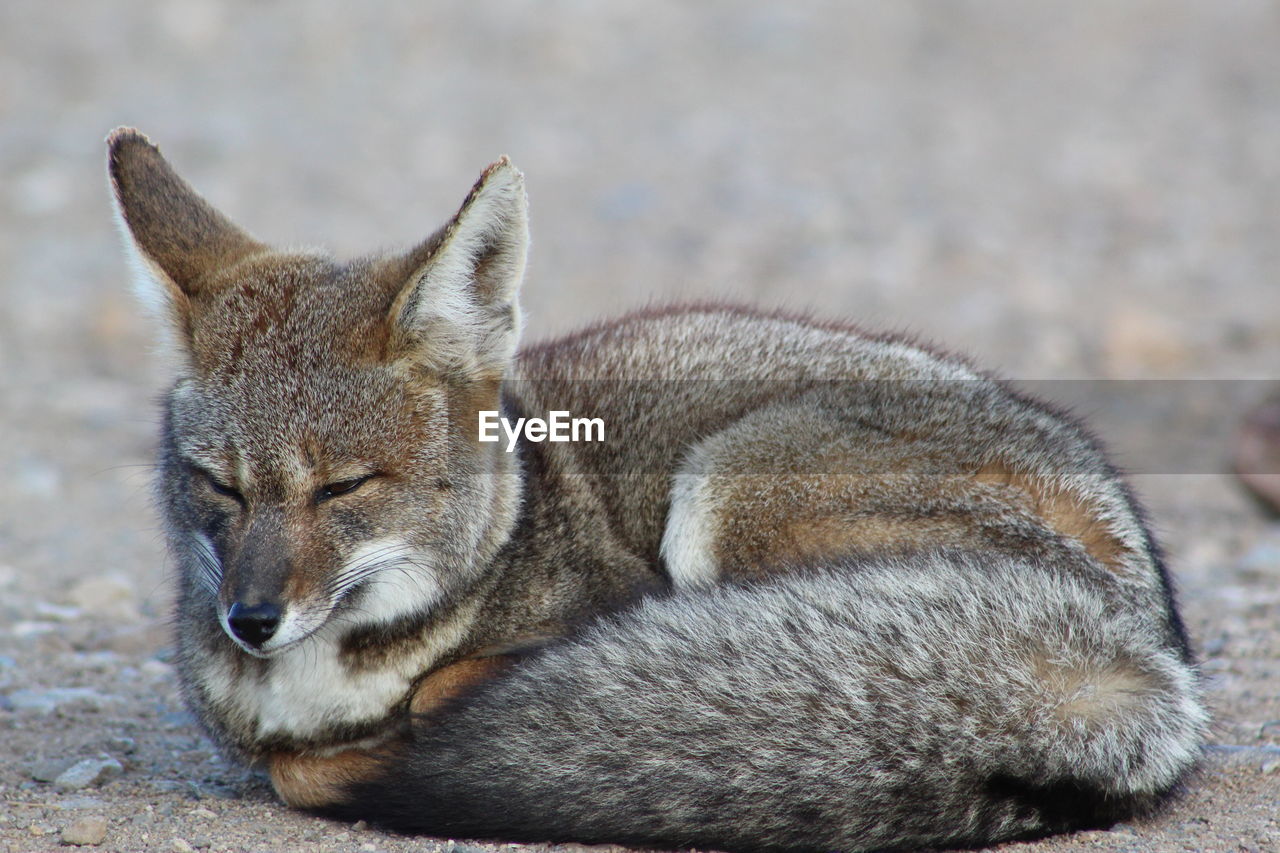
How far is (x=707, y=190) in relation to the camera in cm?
1264

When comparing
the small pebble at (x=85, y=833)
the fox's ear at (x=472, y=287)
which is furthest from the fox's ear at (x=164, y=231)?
the small pebble at (x=85, y=833)

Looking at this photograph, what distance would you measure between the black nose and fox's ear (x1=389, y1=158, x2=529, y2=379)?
93 cm

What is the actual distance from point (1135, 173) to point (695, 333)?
8.54 m

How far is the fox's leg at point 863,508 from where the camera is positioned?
4664 millimetres

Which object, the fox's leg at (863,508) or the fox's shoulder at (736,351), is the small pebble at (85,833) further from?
the fox's shoulder at (736,351)

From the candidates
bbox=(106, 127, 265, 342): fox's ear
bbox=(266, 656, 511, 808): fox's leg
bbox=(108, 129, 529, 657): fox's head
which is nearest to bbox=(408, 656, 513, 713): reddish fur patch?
bbox=(266, 656, 511, 808): fox's leg

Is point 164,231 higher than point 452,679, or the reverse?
point 164,231

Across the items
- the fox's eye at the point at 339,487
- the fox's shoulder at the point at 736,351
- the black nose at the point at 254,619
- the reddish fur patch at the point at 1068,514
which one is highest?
the fox's shoulder at the point at 736,351

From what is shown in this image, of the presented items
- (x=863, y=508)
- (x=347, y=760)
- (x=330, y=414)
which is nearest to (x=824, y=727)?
(x=863, y=508)

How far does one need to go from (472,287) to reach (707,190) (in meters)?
8.49

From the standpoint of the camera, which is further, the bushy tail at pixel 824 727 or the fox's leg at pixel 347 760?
the fox's leg at pixel 347 760

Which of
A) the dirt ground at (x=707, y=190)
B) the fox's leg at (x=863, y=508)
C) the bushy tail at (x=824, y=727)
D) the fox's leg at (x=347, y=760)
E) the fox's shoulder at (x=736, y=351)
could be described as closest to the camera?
the bushy tail at (x=824, y=727)

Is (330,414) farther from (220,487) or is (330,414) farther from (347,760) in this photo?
(347,760)

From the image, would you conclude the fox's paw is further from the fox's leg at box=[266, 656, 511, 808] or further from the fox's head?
the fox's head
